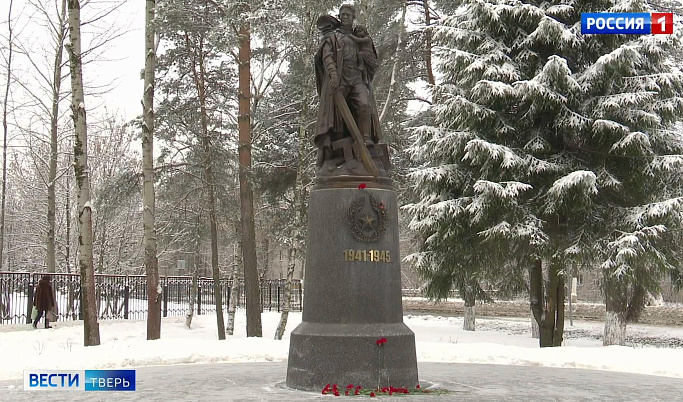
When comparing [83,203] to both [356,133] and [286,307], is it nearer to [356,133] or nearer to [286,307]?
[286,307]

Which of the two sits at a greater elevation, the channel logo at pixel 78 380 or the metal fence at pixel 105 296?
the metal fence at pixel 105 296

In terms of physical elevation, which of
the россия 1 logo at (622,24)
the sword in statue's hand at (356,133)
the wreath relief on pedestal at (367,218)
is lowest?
the wreath relief on pedestal at (367,218)

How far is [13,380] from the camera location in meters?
9.55

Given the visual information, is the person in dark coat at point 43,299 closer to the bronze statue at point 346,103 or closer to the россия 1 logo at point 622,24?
the bronze statue at point 346,103

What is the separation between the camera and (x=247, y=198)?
18.1m

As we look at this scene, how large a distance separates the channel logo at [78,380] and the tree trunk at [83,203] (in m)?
5.13

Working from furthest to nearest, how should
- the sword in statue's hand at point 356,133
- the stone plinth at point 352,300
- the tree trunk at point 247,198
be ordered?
1. the tree trunk at point 247,198
2. the sword in statue's hand at point 356,133
3. the stone plinth at point 352,300

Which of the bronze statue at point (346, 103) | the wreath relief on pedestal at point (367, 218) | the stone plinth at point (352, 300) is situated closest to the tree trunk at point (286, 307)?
the stone plinth at point (352, 300)

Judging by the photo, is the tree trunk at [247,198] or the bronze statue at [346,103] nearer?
the bronze statue at [346,103]

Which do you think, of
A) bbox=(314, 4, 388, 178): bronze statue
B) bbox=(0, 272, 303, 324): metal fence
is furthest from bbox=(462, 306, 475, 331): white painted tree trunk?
bbox=(314, 4, 388, 178): bronze statue

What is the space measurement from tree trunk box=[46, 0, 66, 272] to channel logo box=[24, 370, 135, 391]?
15.1 m

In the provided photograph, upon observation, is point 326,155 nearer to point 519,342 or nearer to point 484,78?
point 484,78

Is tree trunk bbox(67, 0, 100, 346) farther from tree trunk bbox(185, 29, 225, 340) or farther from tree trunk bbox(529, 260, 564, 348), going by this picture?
tree trunk bbox(529, 260, 564, 348)

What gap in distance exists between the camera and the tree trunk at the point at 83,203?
577 inches
